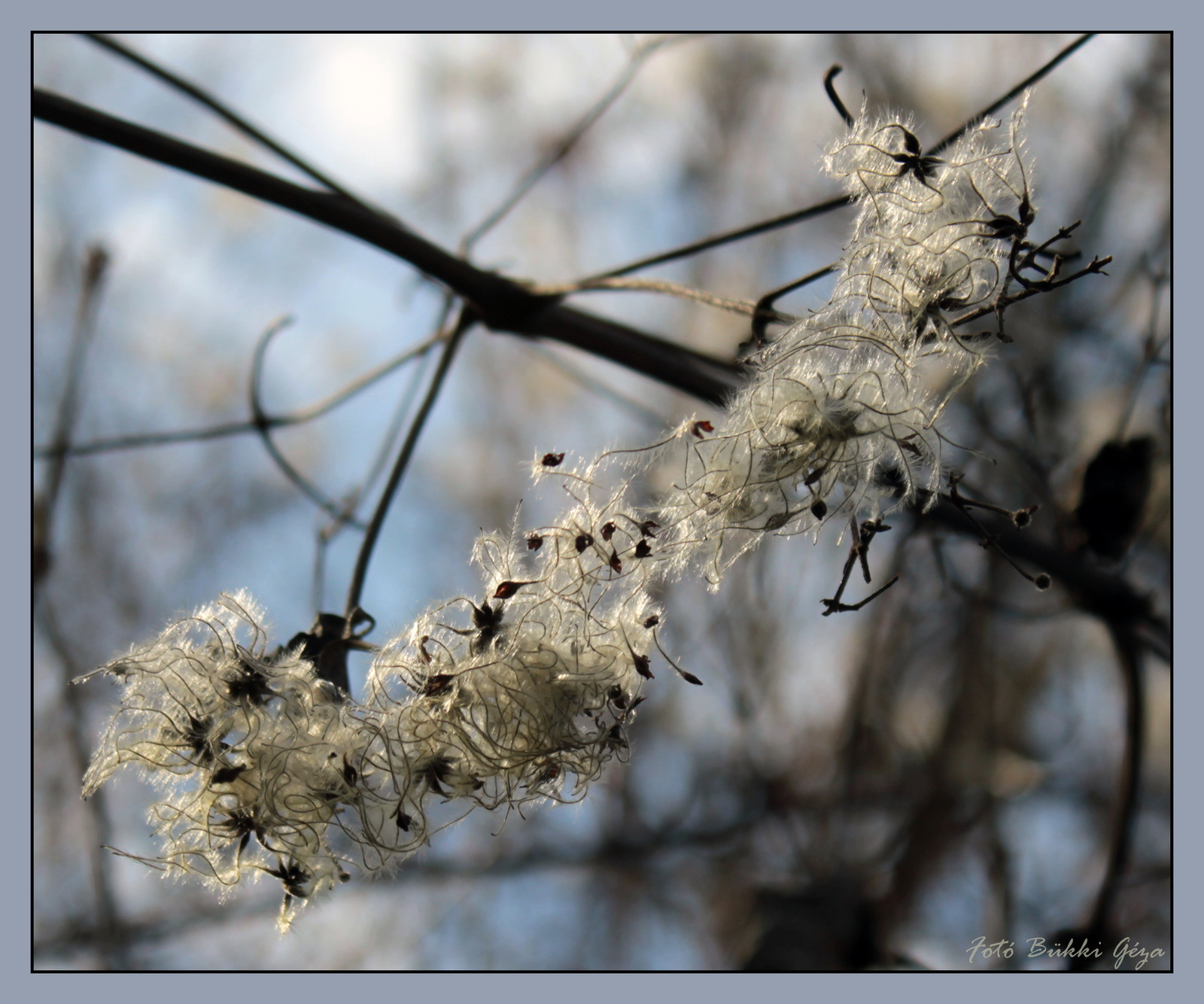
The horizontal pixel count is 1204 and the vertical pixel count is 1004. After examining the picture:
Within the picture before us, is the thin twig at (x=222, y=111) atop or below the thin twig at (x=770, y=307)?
atop

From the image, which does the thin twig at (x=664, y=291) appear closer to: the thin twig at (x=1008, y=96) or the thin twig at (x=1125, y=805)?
the thin twig at (x=1008, y=96)

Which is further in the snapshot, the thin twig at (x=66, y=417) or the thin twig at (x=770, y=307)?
the thin twig at (x=66, y=417)

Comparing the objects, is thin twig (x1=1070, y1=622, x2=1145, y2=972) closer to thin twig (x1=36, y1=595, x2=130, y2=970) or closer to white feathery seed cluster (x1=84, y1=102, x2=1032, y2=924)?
white feathery seed cluster (x1=84, y1=102, x2=1032, y2=924)

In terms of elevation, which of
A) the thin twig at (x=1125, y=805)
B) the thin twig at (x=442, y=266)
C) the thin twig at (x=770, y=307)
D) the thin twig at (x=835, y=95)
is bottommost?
the thin twig at (x=1125, y=805)

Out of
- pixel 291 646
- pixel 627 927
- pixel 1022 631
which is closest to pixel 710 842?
pixel 627 927

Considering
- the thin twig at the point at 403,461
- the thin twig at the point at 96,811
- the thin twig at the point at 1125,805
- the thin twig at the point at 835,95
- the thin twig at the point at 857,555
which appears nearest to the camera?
the thin twig at the point at 857,555

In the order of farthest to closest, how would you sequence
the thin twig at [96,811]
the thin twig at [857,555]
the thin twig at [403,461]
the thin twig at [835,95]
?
the thin twig at [96,811] → the thin twig at [403,461] → the thin twig at [835,95] → the thin twig at [857,555]

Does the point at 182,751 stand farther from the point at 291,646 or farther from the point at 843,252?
the point at 843,252

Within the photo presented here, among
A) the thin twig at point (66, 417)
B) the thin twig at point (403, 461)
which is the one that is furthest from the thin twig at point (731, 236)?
the thin twig at point (66, 417)

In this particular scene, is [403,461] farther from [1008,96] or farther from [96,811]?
[96,811]
